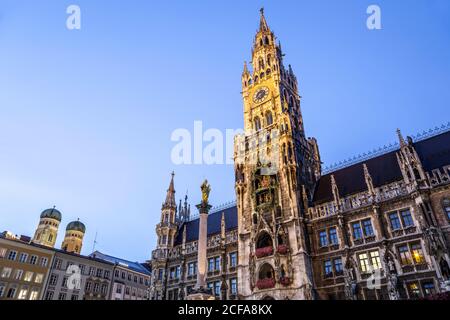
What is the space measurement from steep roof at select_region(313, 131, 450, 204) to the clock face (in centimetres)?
1653

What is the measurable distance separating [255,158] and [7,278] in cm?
4057

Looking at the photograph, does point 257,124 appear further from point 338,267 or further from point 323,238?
point 338,267

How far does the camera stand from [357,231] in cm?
3391

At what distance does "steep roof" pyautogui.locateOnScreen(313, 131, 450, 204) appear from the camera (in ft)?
114

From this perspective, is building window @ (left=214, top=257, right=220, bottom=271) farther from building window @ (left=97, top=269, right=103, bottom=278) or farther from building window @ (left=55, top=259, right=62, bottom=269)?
building window @ (left=55, top=259, right=62, bottom=269)

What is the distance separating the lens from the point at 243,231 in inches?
1633

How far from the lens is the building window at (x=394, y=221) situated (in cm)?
3169

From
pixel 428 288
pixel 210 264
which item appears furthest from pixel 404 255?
pixel 210 264
